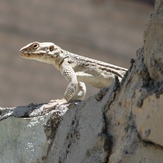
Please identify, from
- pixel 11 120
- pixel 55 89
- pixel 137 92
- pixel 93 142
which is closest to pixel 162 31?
pixel 137 92

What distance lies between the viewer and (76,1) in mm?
13758

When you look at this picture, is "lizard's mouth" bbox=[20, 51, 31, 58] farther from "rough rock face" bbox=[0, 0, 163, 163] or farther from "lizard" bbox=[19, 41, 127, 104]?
"rough rock face" bbox=[0, 0, 163, 163]

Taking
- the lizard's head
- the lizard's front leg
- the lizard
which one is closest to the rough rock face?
the lizard's front leg

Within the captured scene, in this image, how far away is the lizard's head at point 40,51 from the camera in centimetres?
495

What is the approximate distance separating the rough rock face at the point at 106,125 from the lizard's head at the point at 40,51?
99 centimetres

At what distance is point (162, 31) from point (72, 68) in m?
1.87

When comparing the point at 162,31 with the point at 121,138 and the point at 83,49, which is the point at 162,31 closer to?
the point at 121,138

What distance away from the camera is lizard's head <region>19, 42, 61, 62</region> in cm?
495

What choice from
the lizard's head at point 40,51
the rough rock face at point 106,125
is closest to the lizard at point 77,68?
the lizard's head at point 40,51

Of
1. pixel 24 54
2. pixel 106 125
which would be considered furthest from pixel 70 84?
pixel 106 125

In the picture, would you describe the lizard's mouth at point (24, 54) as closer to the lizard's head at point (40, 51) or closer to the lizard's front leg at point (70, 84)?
the lizard's head at point (40, 51)

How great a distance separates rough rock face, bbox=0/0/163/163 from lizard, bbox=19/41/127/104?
34.1 inches

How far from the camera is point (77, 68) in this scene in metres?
4.91

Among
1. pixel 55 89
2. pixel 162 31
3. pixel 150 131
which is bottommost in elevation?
pixel 55 89
